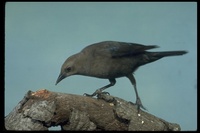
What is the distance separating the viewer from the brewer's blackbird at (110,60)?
26.7ft

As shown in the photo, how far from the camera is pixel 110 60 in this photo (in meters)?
8.26

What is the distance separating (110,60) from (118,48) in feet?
1.61

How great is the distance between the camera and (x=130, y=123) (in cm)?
665

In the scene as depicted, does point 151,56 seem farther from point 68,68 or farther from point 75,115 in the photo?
point 75,115

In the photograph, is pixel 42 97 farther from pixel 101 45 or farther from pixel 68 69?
pixel 101 45

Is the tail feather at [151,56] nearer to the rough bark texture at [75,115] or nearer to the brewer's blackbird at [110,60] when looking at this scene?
the brewer's blackbird at [110,60]

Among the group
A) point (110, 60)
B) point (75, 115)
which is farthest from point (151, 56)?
point (75, 115)

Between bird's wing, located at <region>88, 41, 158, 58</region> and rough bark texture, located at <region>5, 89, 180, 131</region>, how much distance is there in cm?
167

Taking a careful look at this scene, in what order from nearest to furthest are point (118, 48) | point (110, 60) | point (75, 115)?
point (75, 115), point (110, 60), point (118, 48)

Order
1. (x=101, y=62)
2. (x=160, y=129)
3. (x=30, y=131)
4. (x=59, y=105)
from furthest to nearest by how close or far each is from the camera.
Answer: (x=101, y=62) → (x=160, y=129) → (x=59, y=105) → (x=30, y=131)

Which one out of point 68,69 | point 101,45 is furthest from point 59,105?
point 101,45

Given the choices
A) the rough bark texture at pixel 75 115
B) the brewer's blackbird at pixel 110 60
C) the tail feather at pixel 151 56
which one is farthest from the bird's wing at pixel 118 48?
the rough bark texture at pixel 75 115

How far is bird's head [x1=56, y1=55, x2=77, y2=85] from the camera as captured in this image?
8.23 m

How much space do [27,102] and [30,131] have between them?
72 cm
